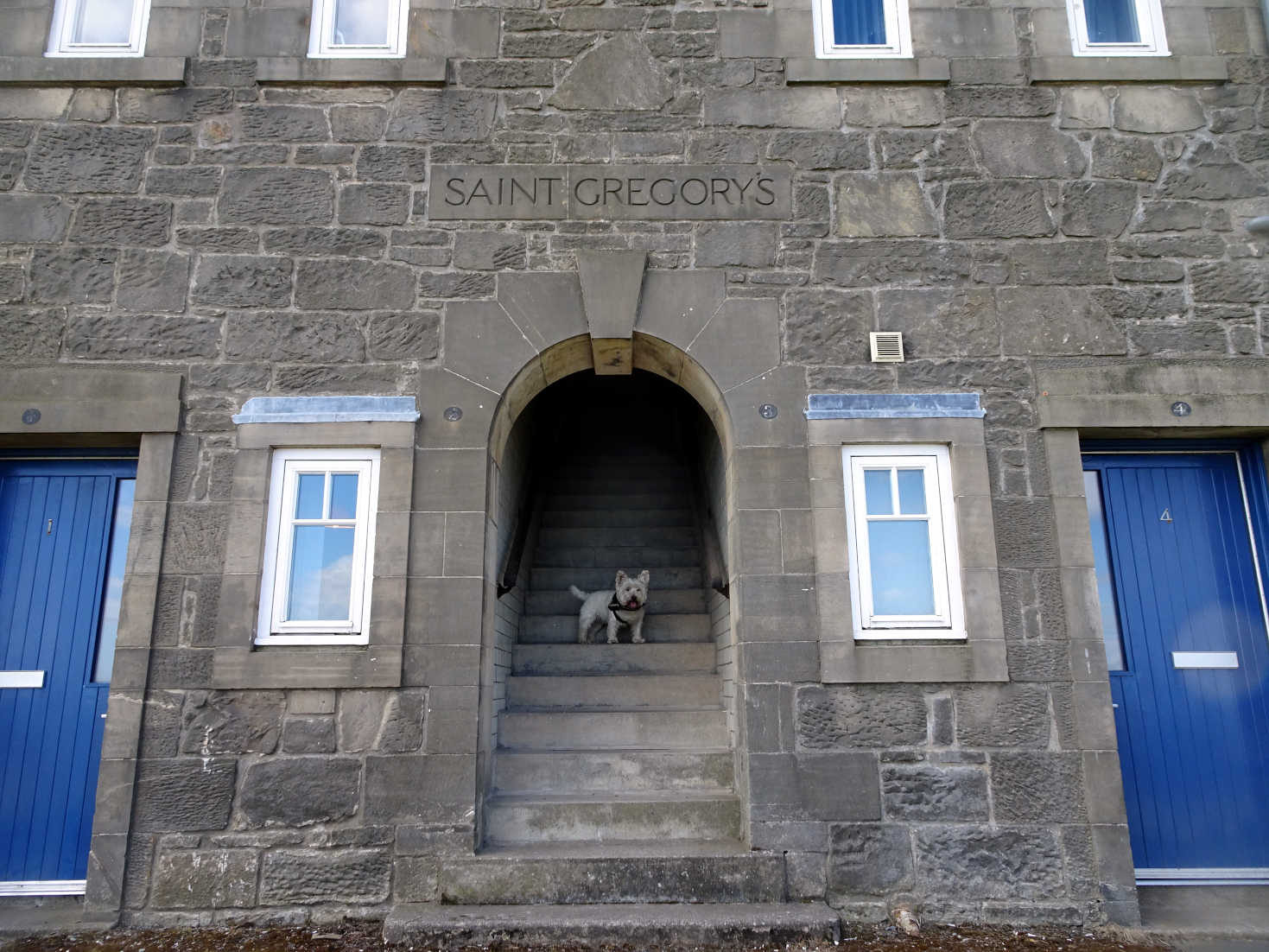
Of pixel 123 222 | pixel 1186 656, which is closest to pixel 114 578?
pixel 123 222

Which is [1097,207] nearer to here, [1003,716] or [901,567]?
[901,567]

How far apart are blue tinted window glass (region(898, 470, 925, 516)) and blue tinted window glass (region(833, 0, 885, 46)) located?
2.84m

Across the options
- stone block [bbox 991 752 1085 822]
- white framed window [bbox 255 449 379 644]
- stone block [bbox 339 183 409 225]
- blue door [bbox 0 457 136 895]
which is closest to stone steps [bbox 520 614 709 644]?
white framed window [bbox 255 449 379 644]

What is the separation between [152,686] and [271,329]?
6.78 ft

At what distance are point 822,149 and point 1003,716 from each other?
3466mm

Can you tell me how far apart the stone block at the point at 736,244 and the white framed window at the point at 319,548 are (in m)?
2.29

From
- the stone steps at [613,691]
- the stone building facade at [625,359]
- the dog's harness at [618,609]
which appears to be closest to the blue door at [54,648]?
the stone building facade at [625,359]

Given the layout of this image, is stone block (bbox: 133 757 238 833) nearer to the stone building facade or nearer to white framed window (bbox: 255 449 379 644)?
the stone building facade

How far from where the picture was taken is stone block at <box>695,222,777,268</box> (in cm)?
509

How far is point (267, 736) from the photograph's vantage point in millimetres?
4445

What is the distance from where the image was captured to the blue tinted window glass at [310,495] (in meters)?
4.77

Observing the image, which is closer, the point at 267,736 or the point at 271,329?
the point at 267,736

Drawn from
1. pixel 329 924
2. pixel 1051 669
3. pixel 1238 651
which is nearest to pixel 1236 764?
pixel 1238 651

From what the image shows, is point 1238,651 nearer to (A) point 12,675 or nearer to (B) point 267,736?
(B) point 267,736
